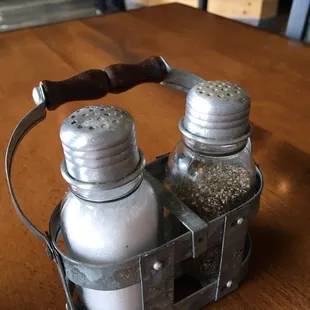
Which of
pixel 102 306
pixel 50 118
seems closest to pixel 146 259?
pixel 102 306

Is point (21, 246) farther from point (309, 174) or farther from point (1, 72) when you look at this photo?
point (1, 72)

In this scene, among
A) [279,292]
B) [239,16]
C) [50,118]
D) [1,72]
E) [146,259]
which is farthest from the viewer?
[239,16]

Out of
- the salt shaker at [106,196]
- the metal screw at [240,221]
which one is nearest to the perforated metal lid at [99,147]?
the salt shaker at [106,196]

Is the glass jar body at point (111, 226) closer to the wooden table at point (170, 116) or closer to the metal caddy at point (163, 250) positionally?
the metal caddy at point (163, 250)

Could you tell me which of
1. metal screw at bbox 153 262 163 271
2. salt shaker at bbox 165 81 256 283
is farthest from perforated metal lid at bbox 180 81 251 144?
metal screw at bbox 153 262 163 271

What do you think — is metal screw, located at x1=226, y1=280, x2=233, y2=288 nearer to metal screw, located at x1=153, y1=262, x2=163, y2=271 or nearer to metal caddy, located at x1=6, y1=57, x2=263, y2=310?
metal caddy, located at x1=6, y1=57, x2=263, y2=310
